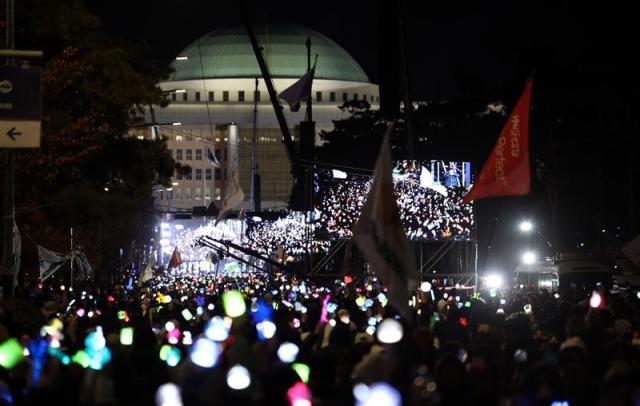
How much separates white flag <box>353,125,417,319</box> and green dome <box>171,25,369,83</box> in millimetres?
151000

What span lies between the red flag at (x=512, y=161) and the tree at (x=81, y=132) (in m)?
17.6

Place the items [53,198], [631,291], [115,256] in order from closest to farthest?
[631,291] < [53,198] < [115,256]

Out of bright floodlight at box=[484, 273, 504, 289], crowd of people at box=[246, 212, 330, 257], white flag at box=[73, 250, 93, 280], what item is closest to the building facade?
crowd of people at box=[246, 212, 330, 257]

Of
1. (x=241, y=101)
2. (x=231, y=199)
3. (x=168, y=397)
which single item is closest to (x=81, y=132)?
(x=231, y=199)

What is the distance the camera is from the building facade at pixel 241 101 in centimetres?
16225

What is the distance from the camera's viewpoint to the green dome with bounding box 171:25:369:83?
171 m

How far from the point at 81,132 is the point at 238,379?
1082 inches

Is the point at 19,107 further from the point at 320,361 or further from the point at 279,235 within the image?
the point at 279,235

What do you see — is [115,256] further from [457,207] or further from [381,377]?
[381,377]

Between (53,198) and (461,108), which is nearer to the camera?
(53,198)

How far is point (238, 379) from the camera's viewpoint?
33.2 ft

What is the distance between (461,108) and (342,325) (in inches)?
2283

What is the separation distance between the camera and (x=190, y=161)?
568ft

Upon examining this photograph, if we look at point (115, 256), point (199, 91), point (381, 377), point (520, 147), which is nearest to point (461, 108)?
point (115, 256)
